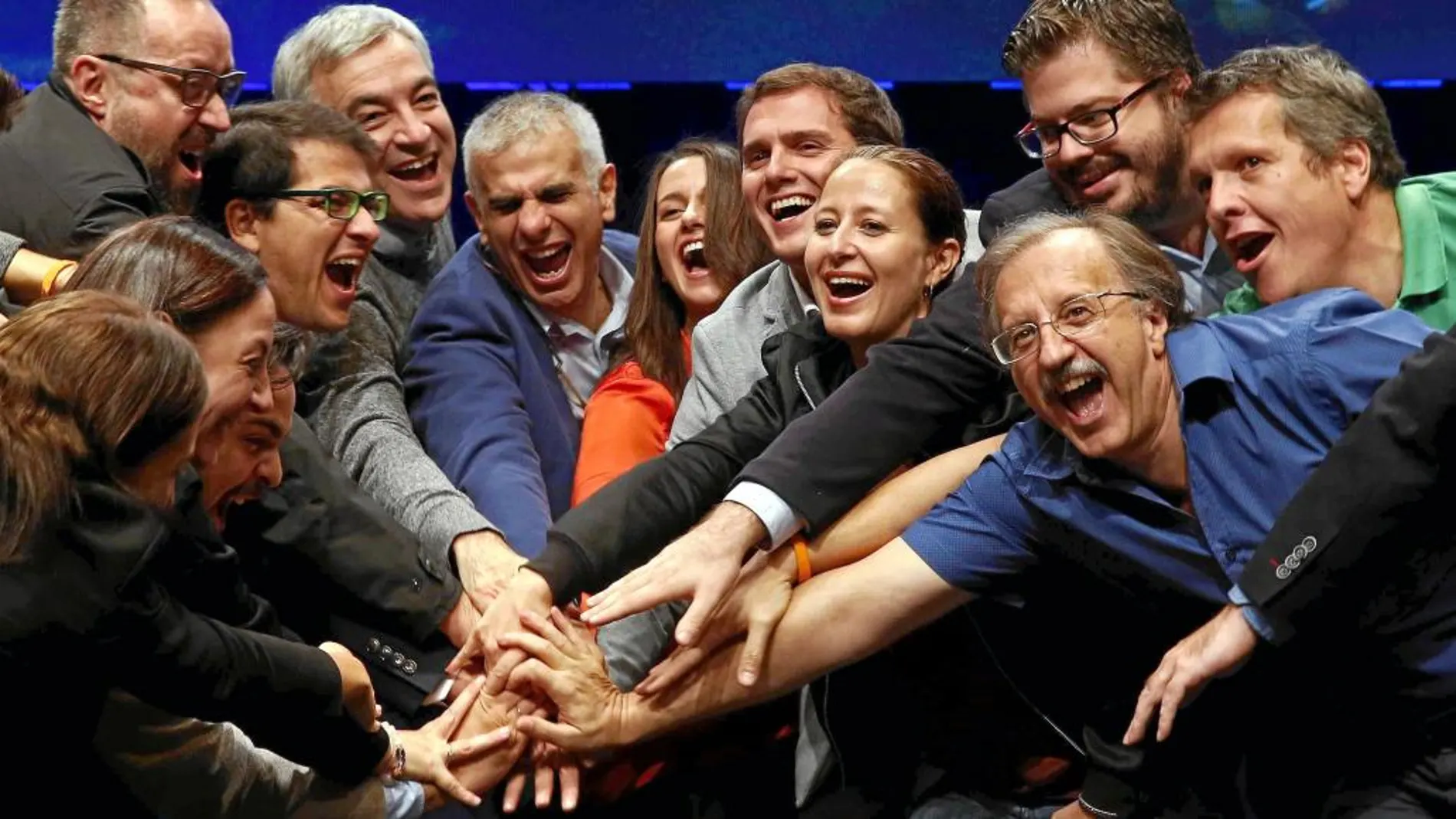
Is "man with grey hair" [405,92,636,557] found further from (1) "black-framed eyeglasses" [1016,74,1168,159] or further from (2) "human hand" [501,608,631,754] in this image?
(1) "black-framed eyeglasses" [1016,74,1168,159]

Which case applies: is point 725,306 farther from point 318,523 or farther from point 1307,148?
point 1307,148

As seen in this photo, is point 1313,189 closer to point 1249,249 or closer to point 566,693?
point 1249,249

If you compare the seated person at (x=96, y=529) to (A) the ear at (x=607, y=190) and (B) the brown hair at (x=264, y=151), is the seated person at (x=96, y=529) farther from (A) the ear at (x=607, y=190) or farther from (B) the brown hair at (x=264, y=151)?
(A) the ear at (x=607, y=190)

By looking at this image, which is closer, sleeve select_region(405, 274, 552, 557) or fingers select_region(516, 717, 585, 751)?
fingers select_region(516, 717, 585, 751)

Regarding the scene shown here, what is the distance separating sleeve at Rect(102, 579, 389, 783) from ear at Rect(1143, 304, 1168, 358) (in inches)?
47.9

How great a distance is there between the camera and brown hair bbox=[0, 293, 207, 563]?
2.16 metres

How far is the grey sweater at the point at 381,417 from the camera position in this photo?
10.8 ft

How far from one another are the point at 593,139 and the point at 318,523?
3.81ft

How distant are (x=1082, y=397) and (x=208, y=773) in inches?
51.3

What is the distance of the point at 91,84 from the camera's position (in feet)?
11.7

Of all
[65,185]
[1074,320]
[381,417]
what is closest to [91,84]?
[65,185]

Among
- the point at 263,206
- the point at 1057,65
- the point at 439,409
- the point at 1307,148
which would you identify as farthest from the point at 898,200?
the point at 263,206

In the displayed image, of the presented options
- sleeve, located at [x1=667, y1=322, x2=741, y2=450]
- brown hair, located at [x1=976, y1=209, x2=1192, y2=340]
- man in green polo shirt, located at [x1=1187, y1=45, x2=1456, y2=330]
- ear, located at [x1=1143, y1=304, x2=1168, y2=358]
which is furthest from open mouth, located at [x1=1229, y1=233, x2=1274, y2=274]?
sleeve, located at [x1=667, y1=322, x2=741, y2=450]

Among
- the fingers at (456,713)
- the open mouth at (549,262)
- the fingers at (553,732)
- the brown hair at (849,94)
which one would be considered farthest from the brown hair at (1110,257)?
the open mouth at (549,262)
